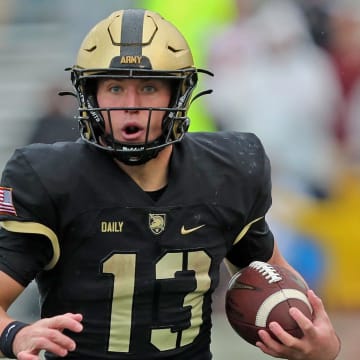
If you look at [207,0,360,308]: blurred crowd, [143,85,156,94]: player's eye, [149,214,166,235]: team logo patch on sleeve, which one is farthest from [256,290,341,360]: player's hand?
[207,0,360,308]: blurred crowd

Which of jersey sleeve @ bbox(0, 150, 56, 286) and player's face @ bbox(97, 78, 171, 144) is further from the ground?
player's face @ bbox(97, 78, 171, 144)

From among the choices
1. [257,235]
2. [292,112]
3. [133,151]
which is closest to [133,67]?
[133,151]

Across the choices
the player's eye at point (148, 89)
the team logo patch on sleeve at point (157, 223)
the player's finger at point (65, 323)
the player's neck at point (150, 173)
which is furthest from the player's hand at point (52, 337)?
the player's eye at point (148, 89)

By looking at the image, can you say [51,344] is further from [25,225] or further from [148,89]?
[148,89]

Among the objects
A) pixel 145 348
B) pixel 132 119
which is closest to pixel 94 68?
pixel 132 119

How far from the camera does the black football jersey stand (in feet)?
9.32

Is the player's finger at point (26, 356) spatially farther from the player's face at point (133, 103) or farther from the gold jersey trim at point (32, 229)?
the player's face at point (133, 103)

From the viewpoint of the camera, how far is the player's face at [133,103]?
2855mm

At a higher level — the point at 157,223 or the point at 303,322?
the point at 157,223

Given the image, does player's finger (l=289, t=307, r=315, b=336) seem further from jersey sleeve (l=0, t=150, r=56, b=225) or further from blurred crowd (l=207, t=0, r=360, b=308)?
blurred crowd (l=207, t=0, r=360, b=308)

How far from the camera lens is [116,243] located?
9.45ft

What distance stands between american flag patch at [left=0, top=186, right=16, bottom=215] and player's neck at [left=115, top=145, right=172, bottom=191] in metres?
0.31

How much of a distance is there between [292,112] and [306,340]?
276 centimetres

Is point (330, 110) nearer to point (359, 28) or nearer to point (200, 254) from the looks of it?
point (359, 28)
